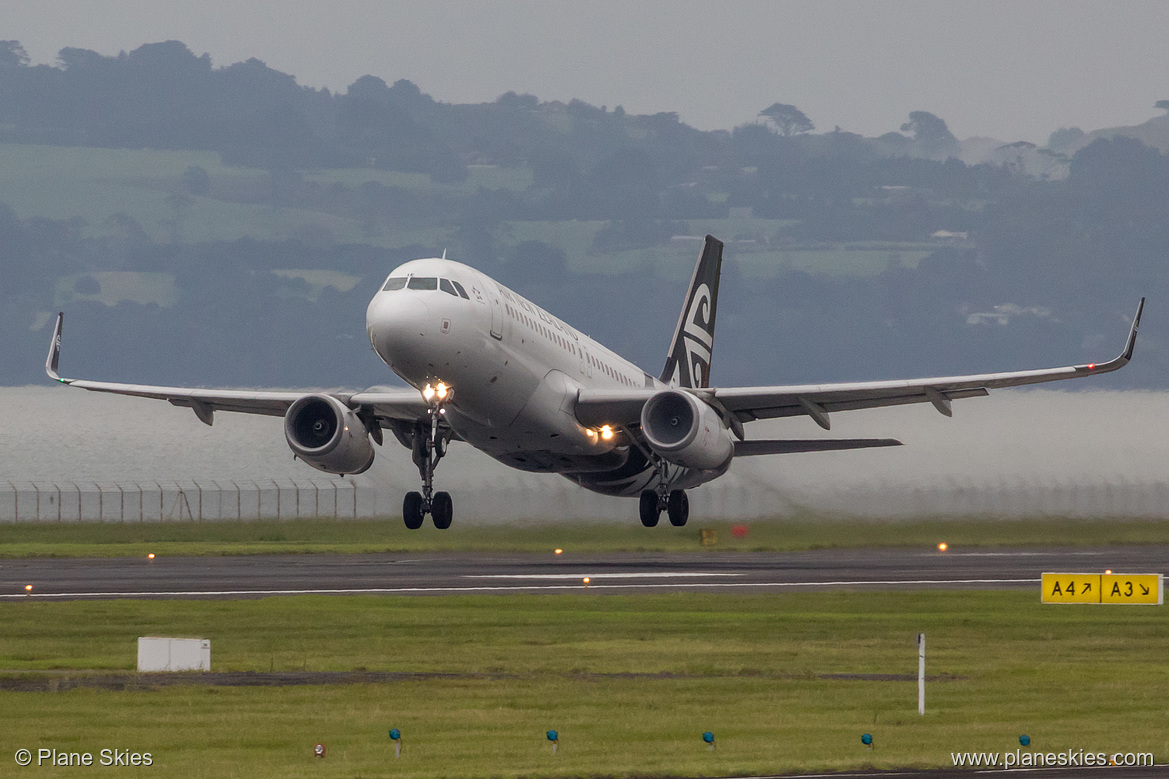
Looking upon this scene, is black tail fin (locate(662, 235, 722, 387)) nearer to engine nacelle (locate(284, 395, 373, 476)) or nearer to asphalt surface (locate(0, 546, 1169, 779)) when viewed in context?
asphalt surface (locate(0, 546, 1169, 779))

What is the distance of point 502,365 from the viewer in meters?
37.9

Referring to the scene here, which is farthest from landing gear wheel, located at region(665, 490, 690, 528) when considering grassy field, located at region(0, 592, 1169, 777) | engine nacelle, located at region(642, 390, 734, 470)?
grassy field, located at region(0, 592, 1169, 777)

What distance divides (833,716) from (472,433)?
1908 cm

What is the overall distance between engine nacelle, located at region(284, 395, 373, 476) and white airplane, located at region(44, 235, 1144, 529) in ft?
0.12

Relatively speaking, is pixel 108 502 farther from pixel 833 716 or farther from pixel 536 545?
pixel 833 716

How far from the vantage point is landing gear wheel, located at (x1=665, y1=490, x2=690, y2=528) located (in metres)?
47.5

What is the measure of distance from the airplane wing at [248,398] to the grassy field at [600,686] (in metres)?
5.12

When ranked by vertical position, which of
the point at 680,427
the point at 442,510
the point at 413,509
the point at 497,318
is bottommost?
the point at 442,510

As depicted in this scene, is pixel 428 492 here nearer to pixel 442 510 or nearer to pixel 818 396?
pixel 442 510

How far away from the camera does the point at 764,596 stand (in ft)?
134

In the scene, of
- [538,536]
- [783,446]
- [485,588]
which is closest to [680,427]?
[783,446]

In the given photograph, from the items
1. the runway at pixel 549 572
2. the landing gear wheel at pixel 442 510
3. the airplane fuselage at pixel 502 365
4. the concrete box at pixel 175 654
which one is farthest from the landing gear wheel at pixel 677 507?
the concrete box at pixel 175 654

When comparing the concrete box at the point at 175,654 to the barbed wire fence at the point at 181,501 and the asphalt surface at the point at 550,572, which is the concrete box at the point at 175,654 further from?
the barbed wire fence at the point at 181,501

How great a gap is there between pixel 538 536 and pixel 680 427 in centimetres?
1317
